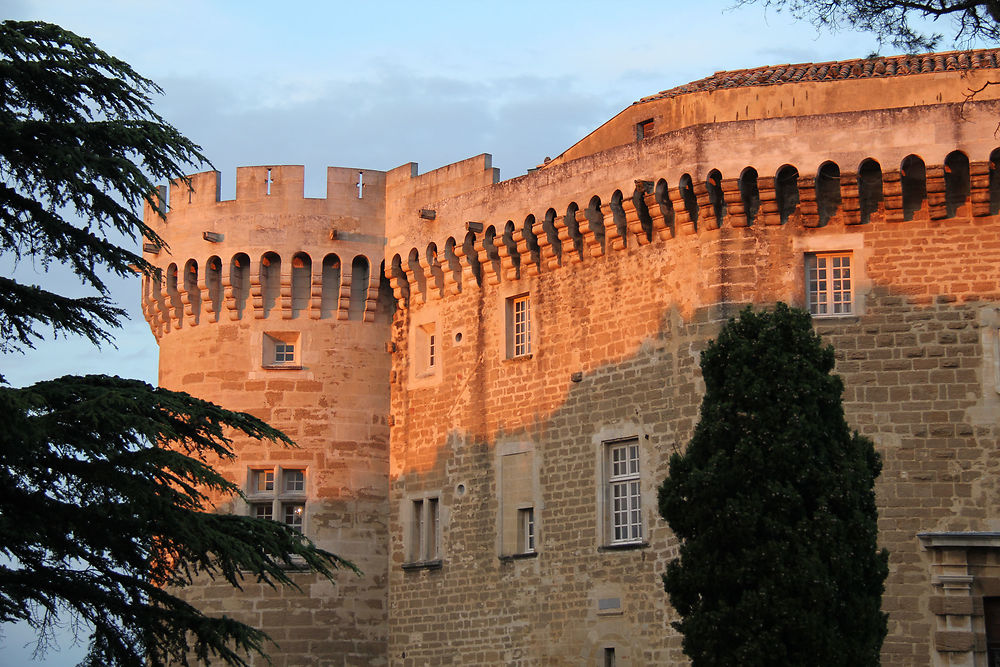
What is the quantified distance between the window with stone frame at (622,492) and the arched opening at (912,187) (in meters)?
4.31

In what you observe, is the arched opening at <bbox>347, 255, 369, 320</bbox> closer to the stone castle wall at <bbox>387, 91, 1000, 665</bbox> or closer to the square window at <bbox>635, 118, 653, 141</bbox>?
the stone castle wall at <bbox>387, 91, 1000, 665</bbox>

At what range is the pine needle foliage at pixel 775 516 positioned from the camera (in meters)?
14.3

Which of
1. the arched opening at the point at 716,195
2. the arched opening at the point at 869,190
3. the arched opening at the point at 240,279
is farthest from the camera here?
the arched opening at the point at 240,279

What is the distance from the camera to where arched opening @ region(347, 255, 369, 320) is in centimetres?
2373

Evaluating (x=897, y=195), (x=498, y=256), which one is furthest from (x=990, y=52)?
(x=498, y=256)

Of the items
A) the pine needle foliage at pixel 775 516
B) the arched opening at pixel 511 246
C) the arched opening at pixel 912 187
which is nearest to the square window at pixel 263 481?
the arched opening at pixel 511 246

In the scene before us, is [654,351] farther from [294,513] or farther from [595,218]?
[294,513]

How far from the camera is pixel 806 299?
18.9 meters

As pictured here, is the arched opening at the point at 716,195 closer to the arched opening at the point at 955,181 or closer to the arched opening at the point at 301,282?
the arched opening at the point at 955,181

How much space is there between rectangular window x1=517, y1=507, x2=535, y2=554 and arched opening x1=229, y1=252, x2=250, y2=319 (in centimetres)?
544

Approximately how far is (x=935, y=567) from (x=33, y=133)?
10550 mm

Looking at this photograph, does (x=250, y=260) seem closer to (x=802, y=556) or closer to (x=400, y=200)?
(x=400, y=200)

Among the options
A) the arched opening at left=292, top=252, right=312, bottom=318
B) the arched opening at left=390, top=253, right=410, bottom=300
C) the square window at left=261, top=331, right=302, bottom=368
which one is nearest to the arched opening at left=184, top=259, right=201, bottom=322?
the square window at left=261, top=331, right=302, bottom=368

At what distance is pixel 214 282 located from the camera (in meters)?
23.8
